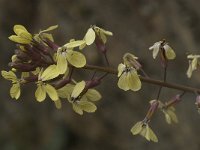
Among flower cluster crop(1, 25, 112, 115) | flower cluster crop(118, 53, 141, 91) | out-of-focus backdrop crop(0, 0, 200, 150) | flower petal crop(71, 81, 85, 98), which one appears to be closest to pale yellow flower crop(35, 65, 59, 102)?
flower cluster crop(1, 25, 112, 115)

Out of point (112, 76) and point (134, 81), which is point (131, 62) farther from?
point (112, 76)

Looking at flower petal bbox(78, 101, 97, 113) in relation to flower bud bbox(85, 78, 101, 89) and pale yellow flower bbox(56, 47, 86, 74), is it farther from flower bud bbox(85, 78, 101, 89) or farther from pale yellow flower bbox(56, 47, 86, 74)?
pale yellow flower bbox(56, 47, 86, 74)

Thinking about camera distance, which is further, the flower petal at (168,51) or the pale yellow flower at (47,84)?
the flower petal at (168,51)

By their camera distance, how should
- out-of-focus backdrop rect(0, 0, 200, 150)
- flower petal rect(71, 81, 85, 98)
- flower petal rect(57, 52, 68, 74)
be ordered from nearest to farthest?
flower petal rect(57, 52, 68, 74)
flower petal rect(71, 81, 85, 98)
out-of-focus backdrop rect(0, 0, 200, 150)

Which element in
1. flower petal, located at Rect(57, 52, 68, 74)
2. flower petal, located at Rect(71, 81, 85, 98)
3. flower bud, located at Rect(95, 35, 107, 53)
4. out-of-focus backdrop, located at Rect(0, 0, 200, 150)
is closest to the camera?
flower petal, located at Rect(57, 52, 68, 74)

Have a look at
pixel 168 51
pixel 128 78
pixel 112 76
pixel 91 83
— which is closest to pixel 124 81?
pixel 128 78

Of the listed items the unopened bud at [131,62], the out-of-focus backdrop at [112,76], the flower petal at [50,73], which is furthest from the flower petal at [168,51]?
the out-of-focus backdrop at [112,76]

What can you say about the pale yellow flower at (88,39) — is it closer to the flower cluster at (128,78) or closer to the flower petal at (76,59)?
the flower petal at (76,59)

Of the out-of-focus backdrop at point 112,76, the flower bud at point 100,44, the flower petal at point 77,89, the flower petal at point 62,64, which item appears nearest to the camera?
the flower petal at point 62,64

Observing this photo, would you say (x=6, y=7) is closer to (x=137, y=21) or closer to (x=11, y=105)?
(x=11, y=105)

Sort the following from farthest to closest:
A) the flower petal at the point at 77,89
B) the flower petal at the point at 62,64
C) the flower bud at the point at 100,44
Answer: the flower bud at the point at 100,44 → the flower petal at the point at 77,89 → the flower petal at the point at 62,64
